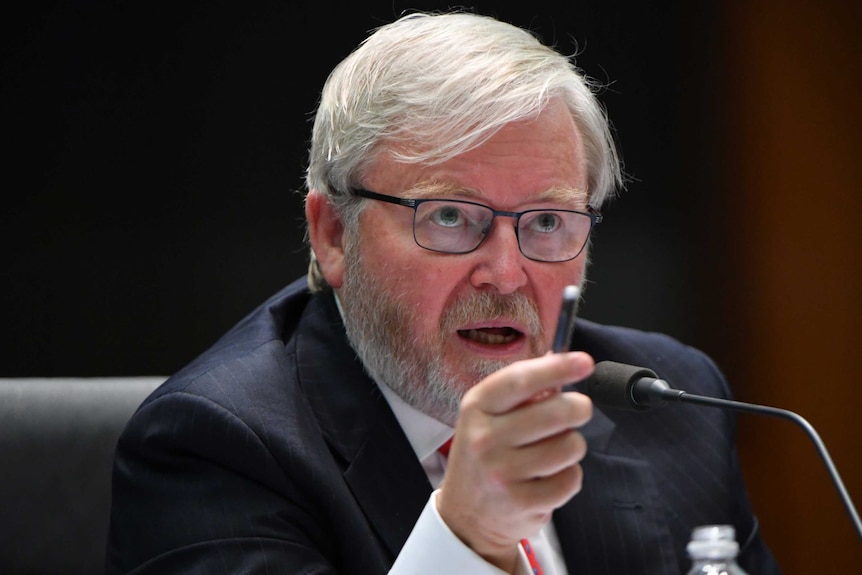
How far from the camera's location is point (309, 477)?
1.66 metres

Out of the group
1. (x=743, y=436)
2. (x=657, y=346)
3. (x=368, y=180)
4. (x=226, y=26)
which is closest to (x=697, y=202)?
(x=743, y=436)

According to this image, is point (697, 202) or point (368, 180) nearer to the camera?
point (368, 180)

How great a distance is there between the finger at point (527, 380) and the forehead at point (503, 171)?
0.67 m

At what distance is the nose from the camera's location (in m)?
1.72

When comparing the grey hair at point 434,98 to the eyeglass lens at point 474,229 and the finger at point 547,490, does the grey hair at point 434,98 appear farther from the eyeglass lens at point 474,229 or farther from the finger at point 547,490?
the finger at point 547,490

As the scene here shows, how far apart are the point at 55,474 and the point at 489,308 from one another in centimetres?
83

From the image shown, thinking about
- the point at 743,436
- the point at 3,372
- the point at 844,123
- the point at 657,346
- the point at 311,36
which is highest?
the point at 311,36

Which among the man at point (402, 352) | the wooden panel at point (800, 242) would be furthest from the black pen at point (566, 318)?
the wooden panel at point (800, 242)

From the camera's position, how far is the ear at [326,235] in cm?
195

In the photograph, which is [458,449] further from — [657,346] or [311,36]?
[311,36]

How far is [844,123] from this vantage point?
3.26m

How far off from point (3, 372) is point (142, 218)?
0.53 m

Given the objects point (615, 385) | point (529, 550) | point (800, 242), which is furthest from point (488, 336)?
point (800, 242)

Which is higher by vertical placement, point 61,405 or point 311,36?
point 311,36
